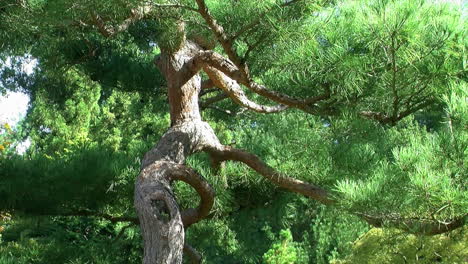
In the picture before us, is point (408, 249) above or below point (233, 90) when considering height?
below

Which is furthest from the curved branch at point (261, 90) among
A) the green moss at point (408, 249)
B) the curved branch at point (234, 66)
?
the green moss at point (408, 249)

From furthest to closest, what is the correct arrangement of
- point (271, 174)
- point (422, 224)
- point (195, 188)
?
point (271, 174) → point (195, 188) → point (422, 224)

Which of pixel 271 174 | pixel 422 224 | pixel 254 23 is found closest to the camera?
pixel 422 224

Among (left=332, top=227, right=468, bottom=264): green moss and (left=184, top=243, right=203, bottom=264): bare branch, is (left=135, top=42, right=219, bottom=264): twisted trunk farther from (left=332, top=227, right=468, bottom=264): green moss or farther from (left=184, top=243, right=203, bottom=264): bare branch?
(left=332, top=227, right=468, bottom=264): green moss

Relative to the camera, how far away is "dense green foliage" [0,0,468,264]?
5.30 ft

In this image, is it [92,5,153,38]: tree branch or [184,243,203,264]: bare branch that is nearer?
[92,5,153,38]: tree branch

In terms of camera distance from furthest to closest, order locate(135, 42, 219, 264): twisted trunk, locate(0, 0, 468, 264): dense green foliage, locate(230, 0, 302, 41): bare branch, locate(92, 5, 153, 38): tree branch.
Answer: locate(92, 5, 153, 38): tree branch, locate(230, 0, 302, 41): bare branch, locate(135, 42, 219, 264): twisted trunk, locate(0, 0, 468, 264): dense green foliage

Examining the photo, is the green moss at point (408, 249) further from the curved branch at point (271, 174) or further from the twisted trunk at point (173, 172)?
the twisted trunk at point (173, 172)

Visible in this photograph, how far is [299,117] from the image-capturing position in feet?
9.02

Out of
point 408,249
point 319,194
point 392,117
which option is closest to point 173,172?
point 319,194

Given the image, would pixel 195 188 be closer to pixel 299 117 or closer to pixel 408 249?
pixel 299 117

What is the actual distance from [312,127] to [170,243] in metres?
1.09

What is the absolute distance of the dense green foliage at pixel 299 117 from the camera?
1.62m

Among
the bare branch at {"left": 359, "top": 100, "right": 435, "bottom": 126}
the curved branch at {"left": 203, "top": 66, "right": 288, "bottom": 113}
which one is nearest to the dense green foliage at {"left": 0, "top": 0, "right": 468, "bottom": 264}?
the bare branch at {"left": 359, "top": 100, "right": 435, "bottom": 126}
